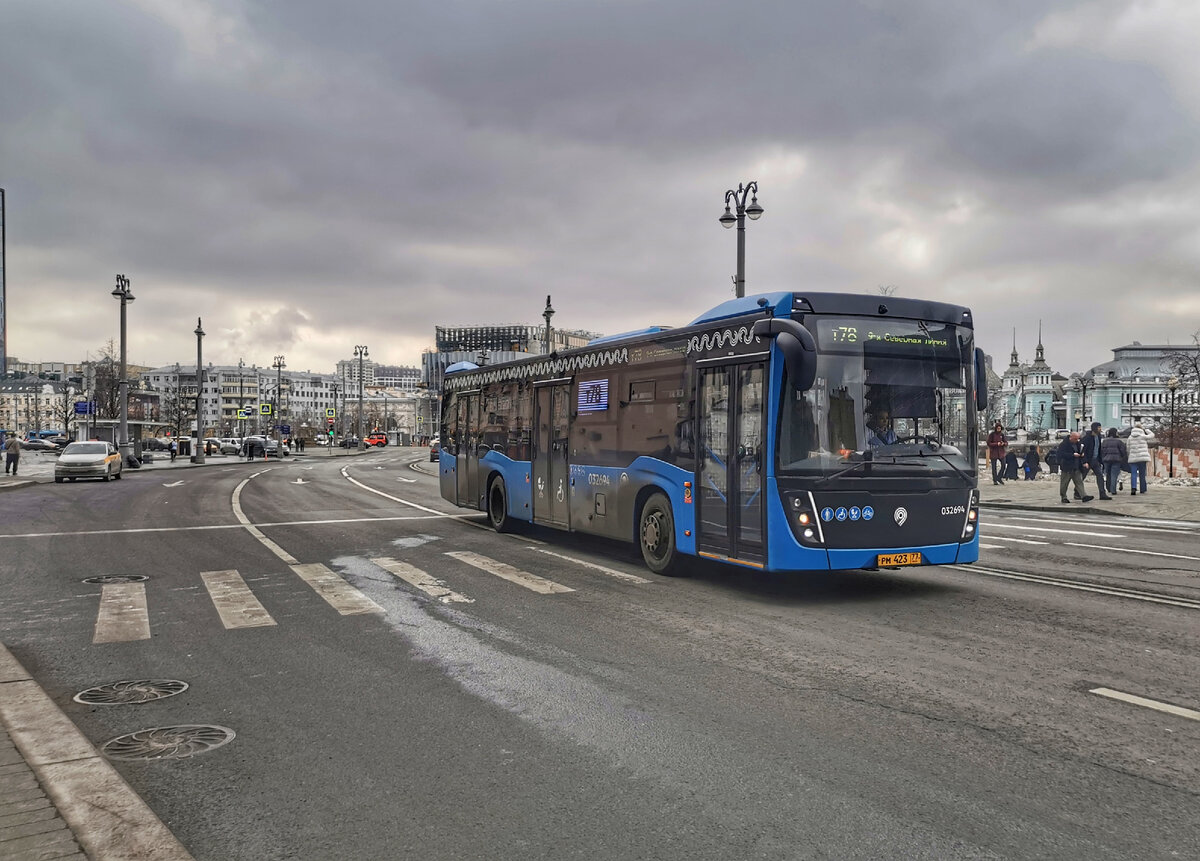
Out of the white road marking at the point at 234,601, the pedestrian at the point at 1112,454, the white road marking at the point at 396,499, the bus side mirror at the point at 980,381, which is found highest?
the bus side mirror at the point at 980,381

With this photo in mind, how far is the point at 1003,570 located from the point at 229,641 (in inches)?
358

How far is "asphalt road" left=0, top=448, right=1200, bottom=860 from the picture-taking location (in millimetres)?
3975

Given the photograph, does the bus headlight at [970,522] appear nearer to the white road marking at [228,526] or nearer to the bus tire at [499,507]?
the bus tire at [499,507]

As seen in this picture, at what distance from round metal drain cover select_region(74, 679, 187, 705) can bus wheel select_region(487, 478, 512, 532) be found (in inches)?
377

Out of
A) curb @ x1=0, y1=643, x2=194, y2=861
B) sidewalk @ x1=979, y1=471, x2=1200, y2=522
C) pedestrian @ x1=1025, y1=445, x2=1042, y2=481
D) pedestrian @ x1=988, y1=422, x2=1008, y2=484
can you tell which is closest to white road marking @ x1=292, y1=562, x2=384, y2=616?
curb @ x1=0, y1=643, x2=194, y2=861

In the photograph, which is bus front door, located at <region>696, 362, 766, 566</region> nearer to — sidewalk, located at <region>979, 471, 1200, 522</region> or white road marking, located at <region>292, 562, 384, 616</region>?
white road marking, located at <region>292, 562, 384, 616</region>

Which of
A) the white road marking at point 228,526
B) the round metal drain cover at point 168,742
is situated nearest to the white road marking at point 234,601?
the round metal drain cover at point 168,742

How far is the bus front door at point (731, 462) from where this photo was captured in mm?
9422

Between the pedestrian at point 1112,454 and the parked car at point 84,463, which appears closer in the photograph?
the pedestrian at point 1112,454

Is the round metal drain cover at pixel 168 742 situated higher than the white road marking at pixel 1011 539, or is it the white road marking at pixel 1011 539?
the white road marking at pixel 1011 539

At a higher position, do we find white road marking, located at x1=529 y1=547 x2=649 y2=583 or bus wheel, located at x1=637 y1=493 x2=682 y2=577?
bus wheel, located at x1=637 y1=493 x2=682 y2=577

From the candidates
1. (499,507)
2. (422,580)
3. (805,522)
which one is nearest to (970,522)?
(805,522)

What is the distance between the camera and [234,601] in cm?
949

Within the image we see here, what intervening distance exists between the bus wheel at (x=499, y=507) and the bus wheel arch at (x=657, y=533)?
471 cm
